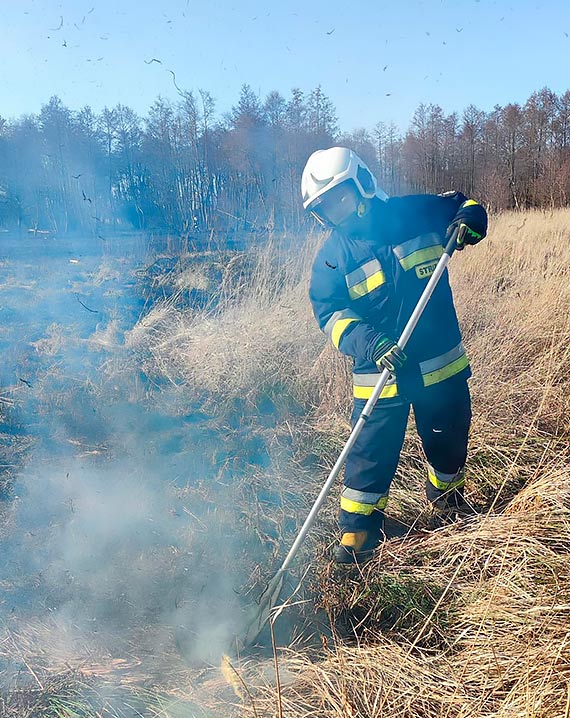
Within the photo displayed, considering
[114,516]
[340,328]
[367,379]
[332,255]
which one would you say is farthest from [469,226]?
[114,516]

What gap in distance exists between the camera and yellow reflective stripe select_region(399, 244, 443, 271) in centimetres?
252

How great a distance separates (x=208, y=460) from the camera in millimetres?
4094

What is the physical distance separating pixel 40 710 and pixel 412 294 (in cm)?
242

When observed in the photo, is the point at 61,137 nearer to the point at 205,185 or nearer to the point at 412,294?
Answer: the point at 205,185

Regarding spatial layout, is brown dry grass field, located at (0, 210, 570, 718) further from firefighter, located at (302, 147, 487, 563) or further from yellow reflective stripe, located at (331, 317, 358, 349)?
yellow reflective stripe, located at (331, 317, 358, 349)

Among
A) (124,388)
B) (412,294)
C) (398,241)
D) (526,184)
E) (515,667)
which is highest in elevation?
(526,184)

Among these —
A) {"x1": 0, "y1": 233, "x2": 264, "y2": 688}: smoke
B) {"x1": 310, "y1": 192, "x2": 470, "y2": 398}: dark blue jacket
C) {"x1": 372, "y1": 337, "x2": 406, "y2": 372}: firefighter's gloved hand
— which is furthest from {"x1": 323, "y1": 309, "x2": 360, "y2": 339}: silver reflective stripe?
{"x1": 0, "y1": 233, "x2": 264, "y2": 688}: smoke

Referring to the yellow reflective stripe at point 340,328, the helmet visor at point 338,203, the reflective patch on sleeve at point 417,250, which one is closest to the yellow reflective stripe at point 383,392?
the yellow reflective stripe at point 340,328

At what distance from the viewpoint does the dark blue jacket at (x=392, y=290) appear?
252 cm

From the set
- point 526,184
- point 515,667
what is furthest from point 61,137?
point 526,184

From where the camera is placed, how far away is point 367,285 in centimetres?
254

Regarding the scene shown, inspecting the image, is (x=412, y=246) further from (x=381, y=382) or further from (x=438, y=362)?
(x=381, y=382)

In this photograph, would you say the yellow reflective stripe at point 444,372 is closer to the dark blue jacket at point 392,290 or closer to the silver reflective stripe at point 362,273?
the dark blue jacket at point 392,290

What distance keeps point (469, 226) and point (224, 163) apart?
692 cm
